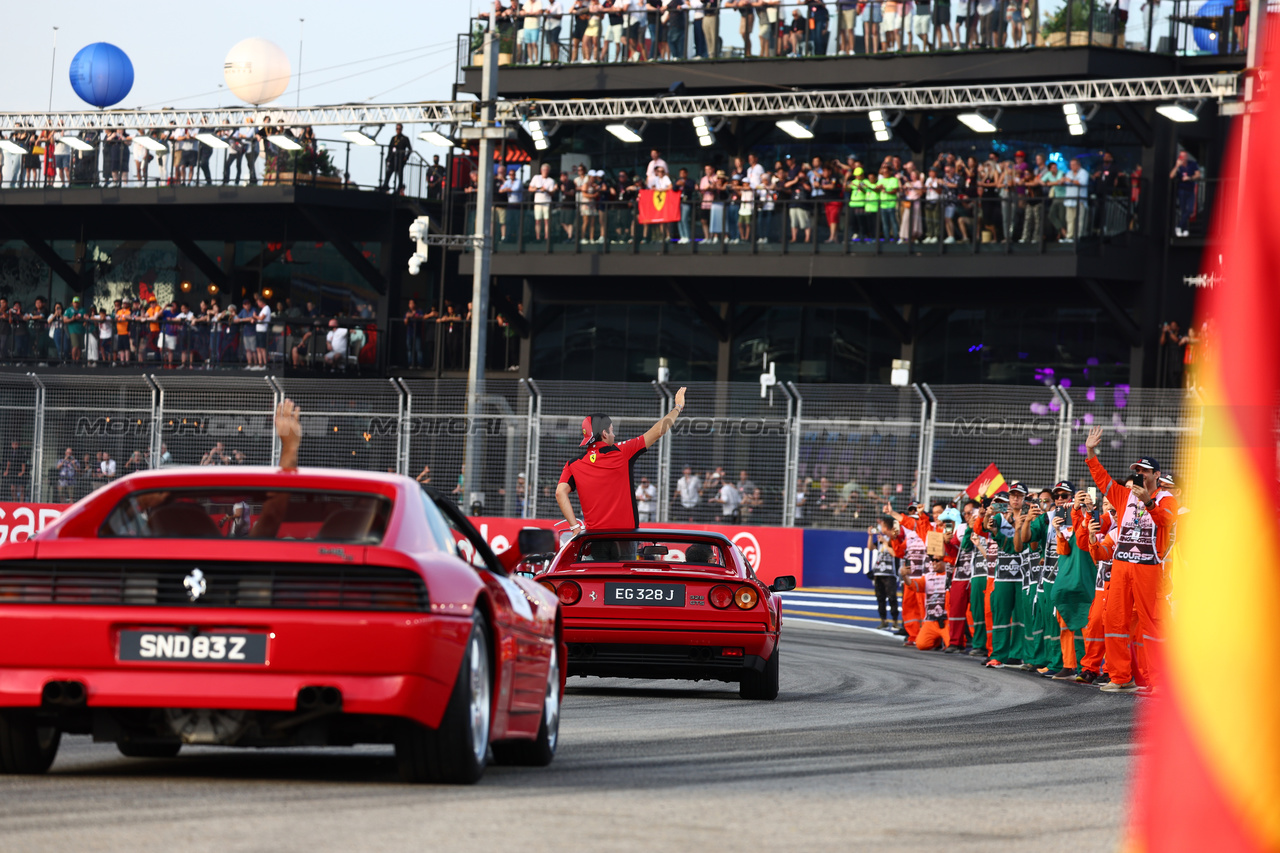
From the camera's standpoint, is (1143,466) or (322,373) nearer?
(1143,466)

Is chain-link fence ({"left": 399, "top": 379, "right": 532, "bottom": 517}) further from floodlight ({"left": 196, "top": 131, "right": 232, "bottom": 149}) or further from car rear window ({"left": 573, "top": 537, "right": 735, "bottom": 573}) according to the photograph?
car rear window ({"left": 573, "top": 537, "right": 735, "bottom": 573})

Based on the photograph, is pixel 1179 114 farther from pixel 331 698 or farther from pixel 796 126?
pixel 331 698

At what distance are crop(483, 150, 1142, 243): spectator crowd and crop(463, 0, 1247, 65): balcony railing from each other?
2023mm

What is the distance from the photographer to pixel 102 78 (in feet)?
124

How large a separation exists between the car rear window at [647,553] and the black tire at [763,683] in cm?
69

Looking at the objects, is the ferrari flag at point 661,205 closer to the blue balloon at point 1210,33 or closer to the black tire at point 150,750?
the blue balloon at point 1210,33

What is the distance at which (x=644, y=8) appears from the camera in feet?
115

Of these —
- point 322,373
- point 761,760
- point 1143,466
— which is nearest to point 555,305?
point 322,373

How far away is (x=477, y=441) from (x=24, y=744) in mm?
20400

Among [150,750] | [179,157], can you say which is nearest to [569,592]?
[150,750]

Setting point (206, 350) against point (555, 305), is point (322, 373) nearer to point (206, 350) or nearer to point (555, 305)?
point (206, 350)

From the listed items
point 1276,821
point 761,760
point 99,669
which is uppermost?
point 1276,821

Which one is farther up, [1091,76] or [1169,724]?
[1091,76]

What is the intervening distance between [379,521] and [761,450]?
19086 millimetres
